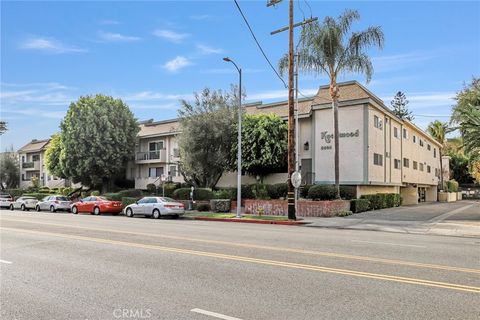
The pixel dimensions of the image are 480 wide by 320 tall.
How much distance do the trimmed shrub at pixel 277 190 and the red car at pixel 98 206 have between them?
11.4 metres

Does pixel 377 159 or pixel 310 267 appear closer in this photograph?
pixel 310 267

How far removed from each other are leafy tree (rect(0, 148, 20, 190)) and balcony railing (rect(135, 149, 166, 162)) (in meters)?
32.0

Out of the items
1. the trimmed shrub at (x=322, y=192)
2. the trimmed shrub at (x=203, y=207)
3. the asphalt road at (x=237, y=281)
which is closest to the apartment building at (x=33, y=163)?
the trimmed shrub at (x=203, y=207)

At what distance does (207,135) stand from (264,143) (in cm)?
451

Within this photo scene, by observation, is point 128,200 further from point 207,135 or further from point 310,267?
point 310,267

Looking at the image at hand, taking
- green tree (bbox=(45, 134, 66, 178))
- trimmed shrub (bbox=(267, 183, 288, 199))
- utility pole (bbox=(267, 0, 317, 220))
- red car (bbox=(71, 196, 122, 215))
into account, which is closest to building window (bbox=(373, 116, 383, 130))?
trimmed shrub (bbox=(267, 183, 288, 199))

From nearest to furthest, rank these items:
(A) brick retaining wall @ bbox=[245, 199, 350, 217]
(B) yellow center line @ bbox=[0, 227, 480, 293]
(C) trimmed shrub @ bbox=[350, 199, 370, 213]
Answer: (B) yellow center line @ bbox=[0, 227, 480, 293] < (A) brick retaining wall @ bbox=[245, 199, 350, 217] < (C) trimmed shrub @ bbox=[350, 199, 370, 213]

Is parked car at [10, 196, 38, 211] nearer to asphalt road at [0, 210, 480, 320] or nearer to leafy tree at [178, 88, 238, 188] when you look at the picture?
leafy tree at [178, 88, 238, 188]

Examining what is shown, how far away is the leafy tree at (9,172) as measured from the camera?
66.2m

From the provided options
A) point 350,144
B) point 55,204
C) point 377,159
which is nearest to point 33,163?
point 55,204

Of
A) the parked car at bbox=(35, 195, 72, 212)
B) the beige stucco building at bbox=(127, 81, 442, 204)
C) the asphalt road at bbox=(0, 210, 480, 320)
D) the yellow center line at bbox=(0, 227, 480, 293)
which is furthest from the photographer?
the parked car at bbox=(35, 195, 72, 212)

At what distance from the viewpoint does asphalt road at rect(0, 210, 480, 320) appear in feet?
19.0

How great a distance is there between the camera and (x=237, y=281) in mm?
7469

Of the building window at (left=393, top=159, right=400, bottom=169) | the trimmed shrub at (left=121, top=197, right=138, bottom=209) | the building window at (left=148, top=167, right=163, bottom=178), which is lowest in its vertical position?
the trimmed shrub at (left=121, top=197, right=138, bottom=209)
